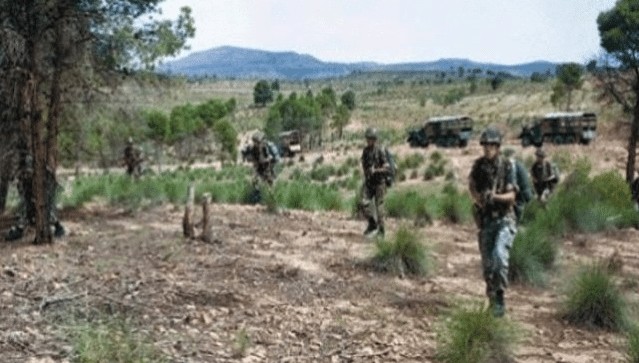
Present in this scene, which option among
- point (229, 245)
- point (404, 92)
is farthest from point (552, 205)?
point (404, 92)

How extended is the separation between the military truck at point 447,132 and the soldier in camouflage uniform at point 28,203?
39.6 meters

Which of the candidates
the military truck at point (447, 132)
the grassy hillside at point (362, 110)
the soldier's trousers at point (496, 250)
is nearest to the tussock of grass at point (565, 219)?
the soldier's trousers at point (496, 250)

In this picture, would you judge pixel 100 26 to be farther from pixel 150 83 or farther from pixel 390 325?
pixel 390 325

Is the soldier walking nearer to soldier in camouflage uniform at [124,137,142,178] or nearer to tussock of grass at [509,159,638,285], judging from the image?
tussock of grass at [509,159,638,285]

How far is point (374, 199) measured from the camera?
43.0 ft

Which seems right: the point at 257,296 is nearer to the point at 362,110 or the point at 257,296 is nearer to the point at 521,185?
the point at 521,185

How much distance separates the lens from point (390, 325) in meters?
8.07

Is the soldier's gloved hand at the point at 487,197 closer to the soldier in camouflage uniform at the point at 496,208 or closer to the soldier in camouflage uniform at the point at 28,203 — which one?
the soldier in camouflage uniform at the point at 496,208

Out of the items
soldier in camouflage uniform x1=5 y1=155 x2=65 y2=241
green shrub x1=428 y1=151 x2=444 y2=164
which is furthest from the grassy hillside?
green shrub x1=428 y1=151 x2=444 y2=164

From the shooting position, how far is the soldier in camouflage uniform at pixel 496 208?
27.2 feet

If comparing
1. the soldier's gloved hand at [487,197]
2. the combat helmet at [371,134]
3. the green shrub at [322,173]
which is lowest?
the green shrub at [322,173]

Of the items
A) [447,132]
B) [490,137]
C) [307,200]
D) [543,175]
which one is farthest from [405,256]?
[447,132]

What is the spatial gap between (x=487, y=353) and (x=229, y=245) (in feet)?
18.7

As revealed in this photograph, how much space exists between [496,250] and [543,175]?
8.68 metres
